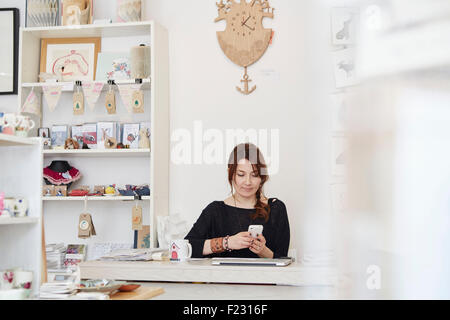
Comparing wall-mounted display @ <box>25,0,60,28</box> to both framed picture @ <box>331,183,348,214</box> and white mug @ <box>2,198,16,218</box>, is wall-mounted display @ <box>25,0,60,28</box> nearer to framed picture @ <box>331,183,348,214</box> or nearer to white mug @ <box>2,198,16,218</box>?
white mug @ <box>2,198,16,218</box>

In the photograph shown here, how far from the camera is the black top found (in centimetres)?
292

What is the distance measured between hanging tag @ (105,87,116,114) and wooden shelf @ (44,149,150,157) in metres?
0.27

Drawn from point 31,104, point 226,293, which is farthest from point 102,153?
point 226,293

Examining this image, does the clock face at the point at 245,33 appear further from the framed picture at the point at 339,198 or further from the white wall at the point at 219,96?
the framed picture at the point at 339,198

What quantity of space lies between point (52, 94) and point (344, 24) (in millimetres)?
3274

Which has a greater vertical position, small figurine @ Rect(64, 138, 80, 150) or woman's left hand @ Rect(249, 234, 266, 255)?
small figurine @ Rect(64, 138, 80, 150)

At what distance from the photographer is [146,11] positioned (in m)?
3.59

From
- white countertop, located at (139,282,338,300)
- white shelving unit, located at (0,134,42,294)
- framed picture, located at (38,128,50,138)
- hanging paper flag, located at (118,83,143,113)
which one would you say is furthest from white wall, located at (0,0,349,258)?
white shelving unit, located at (0,134,42,294)

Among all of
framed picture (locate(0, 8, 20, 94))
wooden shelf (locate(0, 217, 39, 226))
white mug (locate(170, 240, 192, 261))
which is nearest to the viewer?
wooden shelf (locate(0, 217, 39, 226))

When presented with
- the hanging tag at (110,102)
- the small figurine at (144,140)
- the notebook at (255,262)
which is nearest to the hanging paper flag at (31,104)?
the hanging tag at (110,102)

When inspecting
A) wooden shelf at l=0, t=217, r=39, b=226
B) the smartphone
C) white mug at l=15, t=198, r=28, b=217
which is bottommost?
the smartphone

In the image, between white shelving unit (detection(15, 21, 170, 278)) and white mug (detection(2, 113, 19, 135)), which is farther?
white shelving unit (detection(15, 21, 170, 278))

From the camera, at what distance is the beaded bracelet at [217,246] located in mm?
2654

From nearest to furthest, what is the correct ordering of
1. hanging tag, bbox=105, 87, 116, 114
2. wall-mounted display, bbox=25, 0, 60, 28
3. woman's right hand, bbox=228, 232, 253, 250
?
1. woman's right hand, bbox=228, 232, 253, 250
2. hanging tag, bbox=105, 87, 116, 114
3. wall-mounted display, bbox=25, 0, 60, 28
